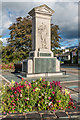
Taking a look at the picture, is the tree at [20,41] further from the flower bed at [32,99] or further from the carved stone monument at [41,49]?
the flower bed at [32,99]

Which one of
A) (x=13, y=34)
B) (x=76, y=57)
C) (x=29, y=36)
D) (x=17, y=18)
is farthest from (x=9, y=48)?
(x=76, y=57)

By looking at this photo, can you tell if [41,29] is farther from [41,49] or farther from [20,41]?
[20,41]

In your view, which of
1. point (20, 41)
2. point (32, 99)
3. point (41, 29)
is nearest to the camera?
point (32, 99)

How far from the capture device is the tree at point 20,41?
1174 inches

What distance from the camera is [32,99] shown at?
3738mm

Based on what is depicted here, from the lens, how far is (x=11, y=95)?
12.3ft

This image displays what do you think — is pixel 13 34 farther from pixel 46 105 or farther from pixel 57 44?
pixel 46 105

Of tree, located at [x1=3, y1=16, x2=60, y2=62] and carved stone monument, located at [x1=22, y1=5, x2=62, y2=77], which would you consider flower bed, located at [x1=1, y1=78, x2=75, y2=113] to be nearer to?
carved stone monument, located at [x1=22, y1=5, x2=62, y2=77]

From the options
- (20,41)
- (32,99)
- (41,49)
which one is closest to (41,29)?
(41,49)

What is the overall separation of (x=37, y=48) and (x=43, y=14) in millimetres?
4214

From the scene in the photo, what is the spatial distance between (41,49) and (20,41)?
1730cm

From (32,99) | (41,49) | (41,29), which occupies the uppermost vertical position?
(41,29)

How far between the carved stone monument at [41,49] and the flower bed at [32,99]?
8.46m

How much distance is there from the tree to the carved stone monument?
1569 cm
